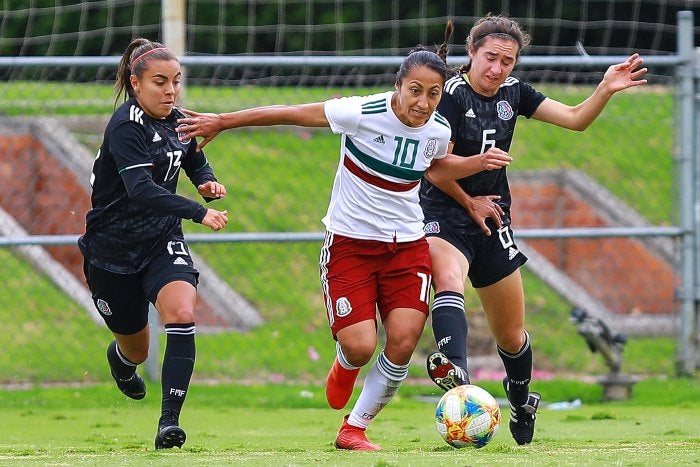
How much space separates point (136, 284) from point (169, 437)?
1035 millimetres

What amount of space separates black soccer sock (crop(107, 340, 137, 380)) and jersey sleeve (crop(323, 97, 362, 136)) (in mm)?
2141

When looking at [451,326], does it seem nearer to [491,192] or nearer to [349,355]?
[349,355]

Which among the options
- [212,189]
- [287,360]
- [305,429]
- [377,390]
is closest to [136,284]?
[212,189]

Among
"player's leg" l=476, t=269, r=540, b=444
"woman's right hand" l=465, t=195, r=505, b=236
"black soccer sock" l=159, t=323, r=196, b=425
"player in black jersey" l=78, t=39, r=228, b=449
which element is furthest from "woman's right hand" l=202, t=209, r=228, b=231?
"player's leg" l=476, t=269, r=540, b=444

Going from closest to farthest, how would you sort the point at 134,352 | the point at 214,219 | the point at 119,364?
the point at 214,219, the point at 134,352, the point at 119,364

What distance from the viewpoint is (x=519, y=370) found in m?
6.71

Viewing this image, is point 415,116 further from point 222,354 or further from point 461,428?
→ point 222,354

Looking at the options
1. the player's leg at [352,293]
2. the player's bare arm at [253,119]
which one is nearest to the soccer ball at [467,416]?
the player's leg at [352,293]

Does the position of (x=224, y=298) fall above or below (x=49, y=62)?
below

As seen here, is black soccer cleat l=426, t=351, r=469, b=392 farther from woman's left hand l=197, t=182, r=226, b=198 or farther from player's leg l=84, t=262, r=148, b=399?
player's leg l=84, t=262, r=148, b=399

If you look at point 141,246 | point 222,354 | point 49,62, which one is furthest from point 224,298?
point 141,246

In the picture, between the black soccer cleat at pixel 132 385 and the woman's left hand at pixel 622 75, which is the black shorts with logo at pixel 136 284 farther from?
the woman's left hand at pixel 622 75

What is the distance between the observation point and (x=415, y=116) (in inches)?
237

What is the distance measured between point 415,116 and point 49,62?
4363mm
